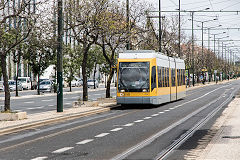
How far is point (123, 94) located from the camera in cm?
3020

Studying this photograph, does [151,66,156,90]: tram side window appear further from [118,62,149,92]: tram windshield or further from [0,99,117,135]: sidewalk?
[0,99,117,135]: sidewalk

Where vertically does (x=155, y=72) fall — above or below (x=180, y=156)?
above

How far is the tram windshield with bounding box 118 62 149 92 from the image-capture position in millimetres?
30109

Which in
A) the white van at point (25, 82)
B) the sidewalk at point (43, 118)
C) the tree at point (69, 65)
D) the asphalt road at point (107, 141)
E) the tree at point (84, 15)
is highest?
the tree at point (84, 15)

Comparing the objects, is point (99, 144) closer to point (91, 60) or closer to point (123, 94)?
point (123, 94)

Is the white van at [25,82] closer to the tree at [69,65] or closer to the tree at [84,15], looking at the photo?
the tree at [69,65]

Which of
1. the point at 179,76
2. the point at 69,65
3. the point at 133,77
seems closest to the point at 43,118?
the point at 133,77

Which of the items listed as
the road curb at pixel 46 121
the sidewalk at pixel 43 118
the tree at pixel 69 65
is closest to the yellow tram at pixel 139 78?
the sidewalk at pixel 43 118

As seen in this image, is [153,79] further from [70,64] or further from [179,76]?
[70,64]

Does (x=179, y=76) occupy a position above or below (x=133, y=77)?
above

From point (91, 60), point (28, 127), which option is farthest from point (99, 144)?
point (91, 60)

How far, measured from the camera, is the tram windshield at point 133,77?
1185 inches

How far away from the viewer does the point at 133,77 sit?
3030 cm

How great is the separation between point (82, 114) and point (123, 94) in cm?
512
